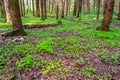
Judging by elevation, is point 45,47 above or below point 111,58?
above

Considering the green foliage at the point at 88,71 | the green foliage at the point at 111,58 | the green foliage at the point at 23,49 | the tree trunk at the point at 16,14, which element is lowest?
the green foliage at the point at 88,71

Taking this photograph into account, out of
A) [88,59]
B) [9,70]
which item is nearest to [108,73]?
[88,59]

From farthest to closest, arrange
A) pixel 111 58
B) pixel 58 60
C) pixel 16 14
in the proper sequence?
1. pixel 16 14
2. pixel 111 58
3. pixel 58 60

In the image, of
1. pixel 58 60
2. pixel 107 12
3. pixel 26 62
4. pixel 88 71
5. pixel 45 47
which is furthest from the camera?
pixel 107 12

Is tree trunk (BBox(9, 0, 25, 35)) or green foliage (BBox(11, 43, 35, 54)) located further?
tree trunk (BBox(9, 0, 25, 35))

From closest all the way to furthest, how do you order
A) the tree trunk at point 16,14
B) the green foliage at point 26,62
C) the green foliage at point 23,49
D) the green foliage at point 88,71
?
the green foliage at point 88,71
the green foliage at point 26,62
the green foliage at point 23,49
the tree trunk at point 16,14

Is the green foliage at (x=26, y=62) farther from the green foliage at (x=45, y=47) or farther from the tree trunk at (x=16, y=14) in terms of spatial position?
the tree trunk at (x=16, y=14)

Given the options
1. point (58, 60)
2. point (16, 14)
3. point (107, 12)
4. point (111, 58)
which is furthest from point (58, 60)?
point (107, 12)

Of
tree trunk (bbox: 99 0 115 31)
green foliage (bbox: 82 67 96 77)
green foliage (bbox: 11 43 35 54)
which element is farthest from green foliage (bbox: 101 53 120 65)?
tree trunk (bbox: 99 0 115 31)

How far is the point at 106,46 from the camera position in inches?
301

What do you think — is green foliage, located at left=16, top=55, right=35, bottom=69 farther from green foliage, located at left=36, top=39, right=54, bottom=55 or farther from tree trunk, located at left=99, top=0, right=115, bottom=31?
tree trunk, located at left=99, top=0, right=115, bottom=31

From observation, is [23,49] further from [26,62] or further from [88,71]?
[88,71]

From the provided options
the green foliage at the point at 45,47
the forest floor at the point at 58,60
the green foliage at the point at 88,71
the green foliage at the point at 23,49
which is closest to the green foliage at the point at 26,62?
the forest floor at the point at 58,60

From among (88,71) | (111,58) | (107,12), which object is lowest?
(88,71)
